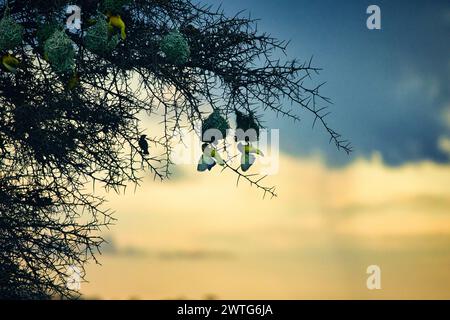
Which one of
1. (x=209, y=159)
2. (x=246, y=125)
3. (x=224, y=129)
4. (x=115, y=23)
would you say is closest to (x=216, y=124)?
(x=224, y=129)

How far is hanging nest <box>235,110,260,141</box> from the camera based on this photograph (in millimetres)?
4748

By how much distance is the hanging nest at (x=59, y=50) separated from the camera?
14.5 ft

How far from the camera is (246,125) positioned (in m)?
4.79

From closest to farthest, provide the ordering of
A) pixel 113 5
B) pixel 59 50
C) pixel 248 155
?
pixel 59 50, pixel 248 155, pixel 113 5

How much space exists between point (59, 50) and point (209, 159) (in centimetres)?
122

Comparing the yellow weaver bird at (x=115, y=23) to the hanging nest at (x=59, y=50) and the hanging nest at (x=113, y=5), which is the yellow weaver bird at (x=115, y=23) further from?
the hanging nest at (x=59, y=50)

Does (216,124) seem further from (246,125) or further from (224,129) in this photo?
(246,125)

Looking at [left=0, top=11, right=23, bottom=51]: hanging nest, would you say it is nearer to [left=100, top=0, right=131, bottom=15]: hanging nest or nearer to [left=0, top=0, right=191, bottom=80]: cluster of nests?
[left=0, top=0, right=191, bottom=80]: cluster of nests

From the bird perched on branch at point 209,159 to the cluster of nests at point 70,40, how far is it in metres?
0.71

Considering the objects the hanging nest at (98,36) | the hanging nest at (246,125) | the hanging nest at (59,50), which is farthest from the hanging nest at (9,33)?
the hanging nest at (246,125)

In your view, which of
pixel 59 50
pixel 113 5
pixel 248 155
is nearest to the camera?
pixel 59 50

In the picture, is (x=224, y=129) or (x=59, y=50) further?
(x=224, y=129)

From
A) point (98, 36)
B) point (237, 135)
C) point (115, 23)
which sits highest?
point (115, 23)
